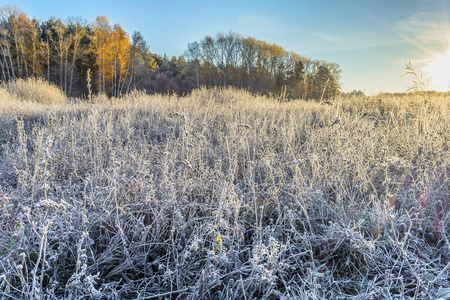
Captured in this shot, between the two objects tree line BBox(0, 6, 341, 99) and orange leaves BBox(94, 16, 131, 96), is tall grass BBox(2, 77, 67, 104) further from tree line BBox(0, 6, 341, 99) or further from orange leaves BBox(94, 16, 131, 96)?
orange leaves BBox(94, 16, 131, 96)

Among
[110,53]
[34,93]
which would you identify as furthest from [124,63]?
[34,93]

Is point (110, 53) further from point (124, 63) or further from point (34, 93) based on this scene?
point (34, 93)

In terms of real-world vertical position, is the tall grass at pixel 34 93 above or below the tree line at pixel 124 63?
below

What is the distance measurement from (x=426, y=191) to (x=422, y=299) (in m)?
1.20

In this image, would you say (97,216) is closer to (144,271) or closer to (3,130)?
(144,271)

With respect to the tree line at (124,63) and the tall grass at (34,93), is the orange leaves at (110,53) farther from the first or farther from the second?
the tall grass at (34,93)

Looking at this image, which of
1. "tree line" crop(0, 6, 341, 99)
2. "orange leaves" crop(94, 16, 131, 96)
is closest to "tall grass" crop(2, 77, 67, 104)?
"tree line" crop(0, 6, 341, 99)

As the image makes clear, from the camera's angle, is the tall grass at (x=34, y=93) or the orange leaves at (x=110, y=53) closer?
the tall grass at (x=34, y=93)

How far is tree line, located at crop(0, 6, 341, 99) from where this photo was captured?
2069 cm

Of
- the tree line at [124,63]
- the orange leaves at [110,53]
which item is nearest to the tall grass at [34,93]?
the tree line at [124,63]

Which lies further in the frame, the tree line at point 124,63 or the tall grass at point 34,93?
the tree line at point 124,63

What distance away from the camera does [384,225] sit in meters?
1.69

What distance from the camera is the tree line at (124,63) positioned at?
67.9 ft

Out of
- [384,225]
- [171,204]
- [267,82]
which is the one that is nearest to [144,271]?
[171,204]
